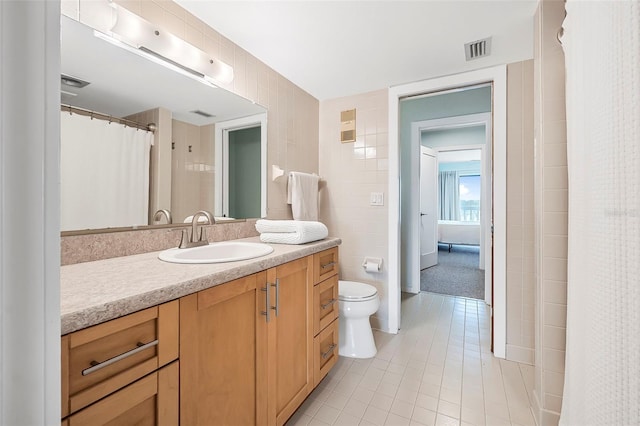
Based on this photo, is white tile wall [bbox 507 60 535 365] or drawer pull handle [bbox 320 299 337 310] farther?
white tile wall [bbox 507 60 535 365]

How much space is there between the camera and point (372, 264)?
2.35 metres

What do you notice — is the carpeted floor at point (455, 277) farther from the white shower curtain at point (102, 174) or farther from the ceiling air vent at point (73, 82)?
the ceiling air vent at point (73, 82)

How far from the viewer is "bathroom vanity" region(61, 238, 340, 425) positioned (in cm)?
63

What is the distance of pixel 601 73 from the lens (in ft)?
2.57

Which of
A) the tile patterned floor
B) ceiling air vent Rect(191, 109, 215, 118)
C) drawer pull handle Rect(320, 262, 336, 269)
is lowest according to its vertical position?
the tile patterned floor

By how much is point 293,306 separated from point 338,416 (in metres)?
0.65

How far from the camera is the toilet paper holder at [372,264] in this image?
233 centimetres

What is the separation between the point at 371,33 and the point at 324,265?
142 centimetres

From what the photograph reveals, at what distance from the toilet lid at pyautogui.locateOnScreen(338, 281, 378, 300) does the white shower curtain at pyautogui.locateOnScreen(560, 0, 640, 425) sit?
3.66 ft

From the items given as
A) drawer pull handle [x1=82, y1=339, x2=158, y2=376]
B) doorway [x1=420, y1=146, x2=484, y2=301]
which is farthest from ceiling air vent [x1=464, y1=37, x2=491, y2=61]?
drawer pull handle [x1=82, y1=339, x2=158, y2=376]

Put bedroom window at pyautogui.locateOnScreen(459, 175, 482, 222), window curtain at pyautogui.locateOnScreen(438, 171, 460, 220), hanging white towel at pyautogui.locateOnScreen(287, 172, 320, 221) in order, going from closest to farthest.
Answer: hanging white towel at pyautogui.locateOnScreen(287, 172, 320, 221) → bedroom window at pyautogui.locateOnScreen(459, 175, 482, 222) → window curtain at pyautogui.locateOnScreen(438, 171, 460, 220)

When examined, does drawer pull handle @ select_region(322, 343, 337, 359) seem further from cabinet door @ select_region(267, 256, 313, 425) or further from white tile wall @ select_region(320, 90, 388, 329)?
white tile wall @ select_region(320, 90, 388, 329)

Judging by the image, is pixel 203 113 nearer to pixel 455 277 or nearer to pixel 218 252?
pixel 218 252

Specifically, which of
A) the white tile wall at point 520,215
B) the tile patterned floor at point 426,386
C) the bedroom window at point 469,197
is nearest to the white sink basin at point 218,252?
the tile patterned floor at point 426,386
